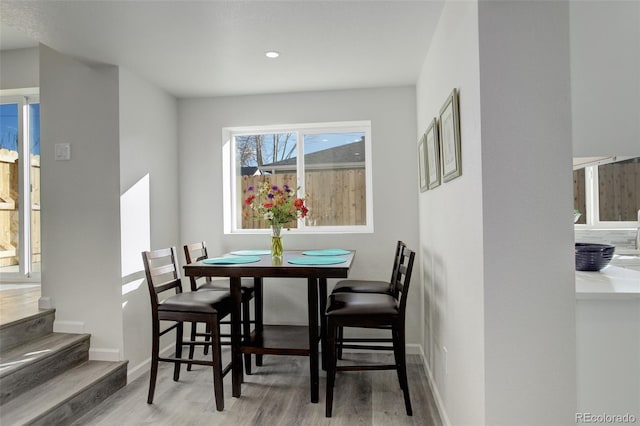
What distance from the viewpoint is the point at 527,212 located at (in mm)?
1301

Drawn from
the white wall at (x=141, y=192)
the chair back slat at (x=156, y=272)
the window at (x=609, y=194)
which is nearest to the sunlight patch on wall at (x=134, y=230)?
the white wall at (x=141, y=192)

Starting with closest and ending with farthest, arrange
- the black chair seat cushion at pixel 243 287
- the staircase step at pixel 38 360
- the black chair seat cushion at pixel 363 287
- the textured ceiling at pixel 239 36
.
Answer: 1. the textured ceiling at pixel 239 36
2. the staircase step at pixel 38 360
3. the black chair seat cushion at pixel 363 287
4. the black chair seat cushion at pixel 243 287

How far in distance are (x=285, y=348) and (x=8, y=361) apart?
1.71m

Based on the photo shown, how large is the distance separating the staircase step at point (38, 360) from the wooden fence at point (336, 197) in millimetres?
1972

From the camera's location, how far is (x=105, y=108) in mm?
2697

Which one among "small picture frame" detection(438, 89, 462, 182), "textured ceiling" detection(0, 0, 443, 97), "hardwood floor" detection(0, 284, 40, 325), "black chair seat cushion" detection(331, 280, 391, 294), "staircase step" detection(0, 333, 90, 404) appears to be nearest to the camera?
"small picture frame" detection(438, 89, 462, 182)

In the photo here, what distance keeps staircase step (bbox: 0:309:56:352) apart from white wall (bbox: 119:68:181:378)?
1.86 ft

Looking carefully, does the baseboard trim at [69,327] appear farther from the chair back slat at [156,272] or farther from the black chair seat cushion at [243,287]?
the black chair seat cushion at [243,287]

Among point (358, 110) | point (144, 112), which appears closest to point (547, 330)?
→ point (358, 110)

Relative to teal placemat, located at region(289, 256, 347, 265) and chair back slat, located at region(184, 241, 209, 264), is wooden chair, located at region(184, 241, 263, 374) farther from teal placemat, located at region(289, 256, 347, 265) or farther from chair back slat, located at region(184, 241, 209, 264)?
teal placemat, located at region(289, 256, 347, 265)

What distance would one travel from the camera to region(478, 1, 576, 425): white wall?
128 cm

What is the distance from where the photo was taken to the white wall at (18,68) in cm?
333

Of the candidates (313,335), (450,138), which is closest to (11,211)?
(313,335)

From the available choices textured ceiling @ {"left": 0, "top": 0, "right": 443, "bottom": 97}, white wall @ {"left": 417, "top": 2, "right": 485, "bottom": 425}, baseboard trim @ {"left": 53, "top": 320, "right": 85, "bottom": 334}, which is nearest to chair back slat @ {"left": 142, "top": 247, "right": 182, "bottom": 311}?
baseboard trim @ {"left": 53, "top": 320, "right": 85, "bottom": 334}
